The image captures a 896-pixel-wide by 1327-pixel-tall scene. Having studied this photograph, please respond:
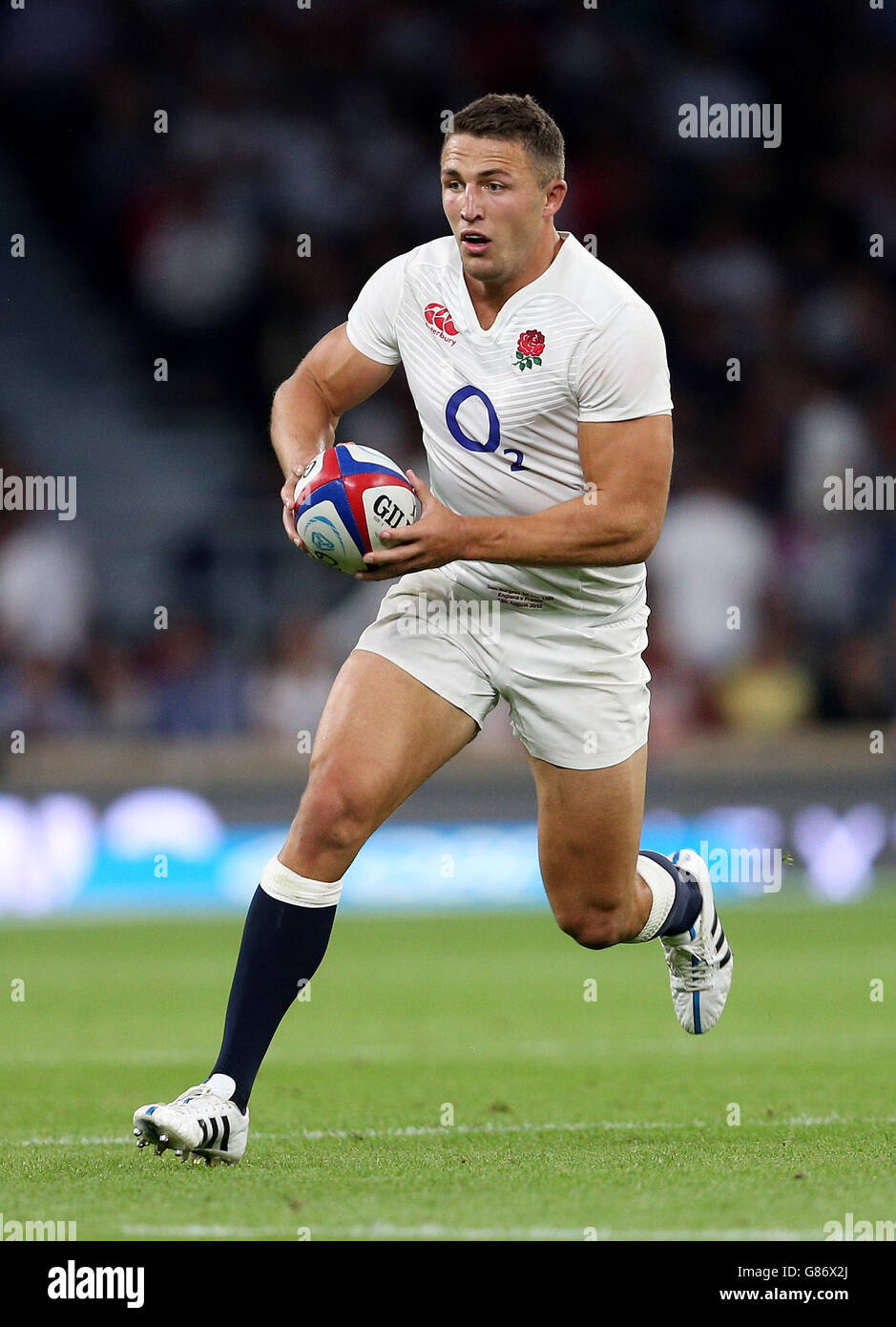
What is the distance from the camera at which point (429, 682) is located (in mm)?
5379

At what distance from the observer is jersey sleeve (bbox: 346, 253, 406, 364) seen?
18.5ft

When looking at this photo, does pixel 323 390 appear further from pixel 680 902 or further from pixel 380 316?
pixel 680 902

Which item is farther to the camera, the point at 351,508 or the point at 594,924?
the point at 594,924

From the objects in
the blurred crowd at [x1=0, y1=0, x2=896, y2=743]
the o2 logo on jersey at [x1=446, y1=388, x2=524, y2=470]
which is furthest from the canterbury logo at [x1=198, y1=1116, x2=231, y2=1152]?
the blurred crowd at [x1=0, y1=0, x2=896, y2=743]

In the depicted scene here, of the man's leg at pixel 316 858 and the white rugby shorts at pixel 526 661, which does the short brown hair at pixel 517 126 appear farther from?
the man's leg at pixel 316 858

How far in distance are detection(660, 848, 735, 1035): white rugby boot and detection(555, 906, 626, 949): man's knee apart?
0.57 meters

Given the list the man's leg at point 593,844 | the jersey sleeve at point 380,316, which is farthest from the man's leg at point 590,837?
the jersey sleeve at point 380,316

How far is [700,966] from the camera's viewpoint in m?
6.52

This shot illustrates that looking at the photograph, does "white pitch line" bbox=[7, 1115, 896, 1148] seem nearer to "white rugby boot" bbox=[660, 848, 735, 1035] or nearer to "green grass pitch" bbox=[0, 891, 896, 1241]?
"green grass pitch" bbox=[0, 891, 896, 1241]

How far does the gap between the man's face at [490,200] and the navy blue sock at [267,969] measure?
5.84 ft

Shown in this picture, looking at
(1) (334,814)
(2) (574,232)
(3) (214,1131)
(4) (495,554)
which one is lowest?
(3) (214,1131)

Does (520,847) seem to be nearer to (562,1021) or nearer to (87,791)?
(87,791)

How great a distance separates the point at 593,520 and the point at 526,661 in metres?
0.59

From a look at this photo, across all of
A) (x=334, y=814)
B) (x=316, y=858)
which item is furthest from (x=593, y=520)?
(x=316, y=858)
